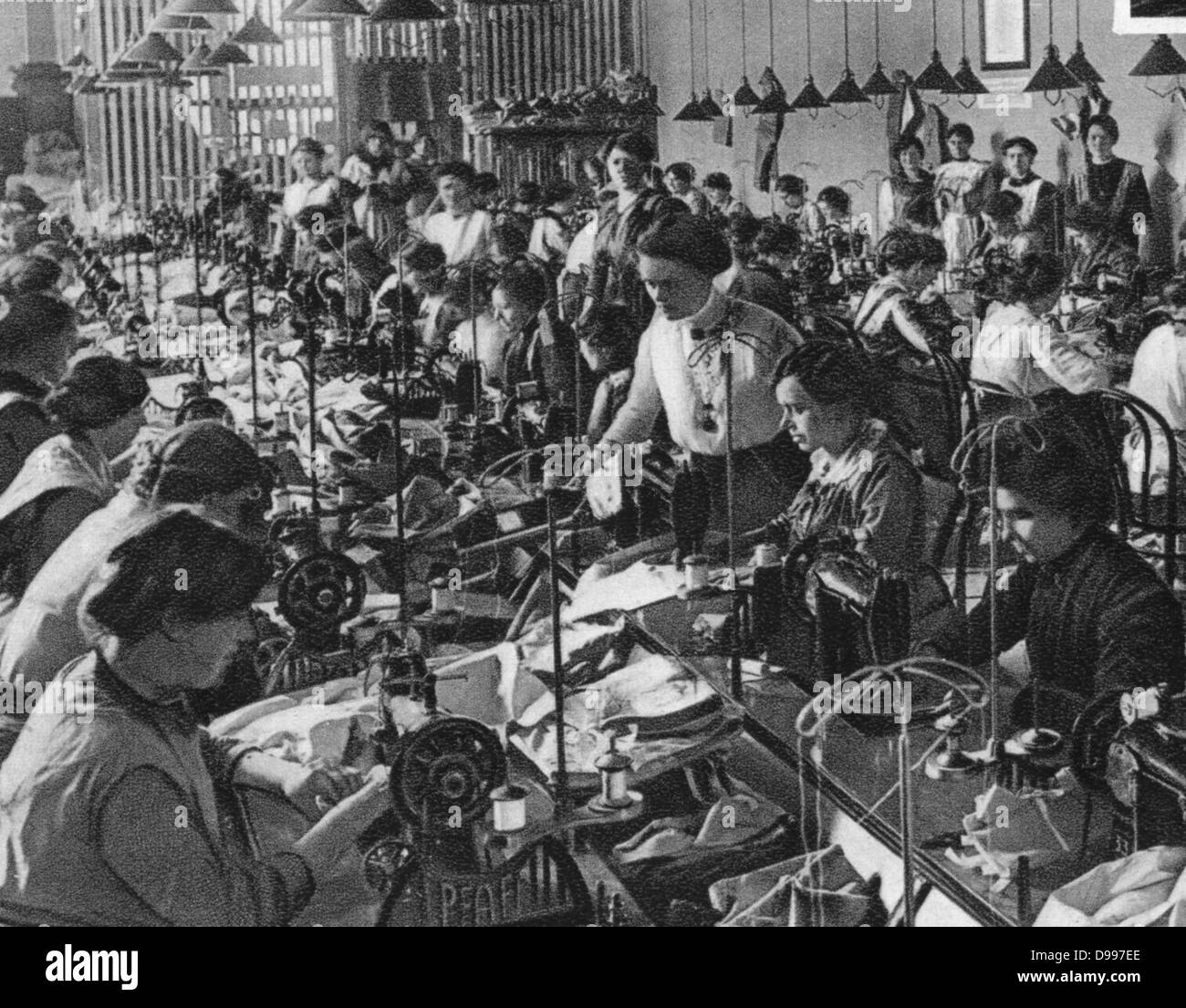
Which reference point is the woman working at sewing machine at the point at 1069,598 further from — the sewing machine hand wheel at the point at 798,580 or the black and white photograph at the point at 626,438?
the sewing machine hand wheel at the point at 798,580

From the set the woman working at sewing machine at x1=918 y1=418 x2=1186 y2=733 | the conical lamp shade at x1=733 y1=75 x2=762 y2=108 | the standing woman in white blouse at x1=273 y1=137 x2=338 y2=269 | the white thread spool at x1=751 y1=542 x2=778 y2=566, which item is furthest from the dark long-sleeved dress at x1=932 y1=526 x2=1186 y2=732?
the standing woman in white blouse at x1=273 y1=137 x2=338 y2=269

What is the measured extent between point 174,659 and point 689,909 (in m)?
1.23

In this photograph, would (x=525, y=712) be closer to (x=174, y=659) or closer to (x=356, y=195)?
(x=174, y=659)

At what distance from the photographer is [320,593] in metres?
3.91

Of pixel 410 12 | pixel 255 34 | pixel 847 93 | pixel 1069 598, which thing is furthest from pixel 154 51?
pixel 1069 598

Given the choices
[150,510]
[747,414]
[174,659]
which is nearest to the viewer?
[174,659]

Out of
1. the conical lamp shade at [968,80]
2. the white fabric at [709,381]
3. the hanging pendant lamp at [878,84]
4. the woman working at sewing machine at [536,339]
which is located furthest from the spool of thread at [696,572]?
the conical lamp shade at [968,80]

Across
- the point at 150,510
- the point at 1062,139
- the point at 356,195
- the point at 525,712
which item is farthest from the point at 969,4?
the point at 150,510

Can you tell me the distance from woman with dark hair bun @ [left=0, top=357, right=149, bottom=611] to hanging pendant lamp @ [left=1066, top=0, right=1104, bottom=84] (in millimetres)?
2155

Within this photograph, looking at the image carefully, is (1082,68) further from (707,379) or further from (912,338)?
(707,379)

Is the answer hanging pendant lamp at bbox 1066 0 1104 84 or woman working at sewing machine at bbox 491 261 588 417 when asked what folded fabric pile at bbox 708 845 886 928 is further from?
hanging pendant lamp at bbox 1066 0 1104 84

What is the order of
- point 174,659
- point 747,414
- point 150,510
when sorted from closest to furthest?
point 174,659 → point 150,510 → point 747,414

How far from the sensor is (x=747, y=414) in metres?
3.93
